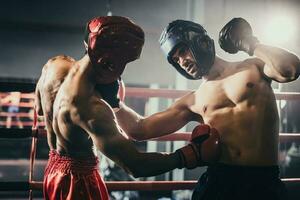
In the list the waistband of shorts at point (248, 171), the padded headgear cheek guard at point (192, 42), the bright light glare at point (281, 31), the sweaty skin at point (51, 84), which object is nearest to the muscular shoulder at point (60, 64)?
the sweaty skin at point (51, 84)

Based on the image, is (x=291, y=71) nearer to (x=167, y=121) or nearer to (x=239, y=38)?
(x=239, y=38)

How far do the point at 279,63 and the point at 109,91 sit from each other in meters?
0.92

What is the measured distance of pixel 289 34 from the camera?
178 inches

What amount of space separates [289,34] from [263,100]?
2636 millimetres

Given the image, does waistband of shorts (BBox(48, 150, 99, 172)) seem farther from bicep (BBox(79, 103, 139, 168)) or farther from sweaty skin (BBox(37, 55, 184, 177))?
bicep (BBox(79, 103, 139, 168))

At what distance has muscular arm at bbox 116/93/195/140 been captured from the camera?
Result: 246 cm

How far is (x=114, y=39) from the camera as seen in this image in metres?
1.83

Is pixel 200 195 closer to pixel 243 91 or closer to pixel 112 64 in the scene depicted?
pixel 243 91

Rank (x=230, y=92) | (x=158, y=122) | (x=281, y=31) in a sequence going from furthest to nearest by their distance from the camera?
(x=281, y=31) < (x=158, y=122) < (x=230, y=92)

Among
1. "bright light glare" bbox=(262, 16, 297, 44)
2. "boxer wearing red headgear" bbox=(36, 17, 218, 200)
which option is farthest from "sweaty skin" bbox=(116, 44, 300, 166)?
"bright light glare" bbox=(262, 16, 297, 44)

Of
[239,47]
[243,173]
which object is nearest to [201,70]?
[239,47]

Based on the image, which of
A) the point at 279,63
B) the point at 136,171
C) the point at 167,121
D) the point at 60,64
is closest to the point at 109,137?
the point at 136,171

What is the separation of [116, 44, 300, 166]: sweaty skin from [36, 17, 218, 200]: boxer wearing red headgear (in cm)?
25

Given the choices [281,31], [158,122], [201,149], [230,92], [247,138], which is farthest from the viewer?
[281,31]
